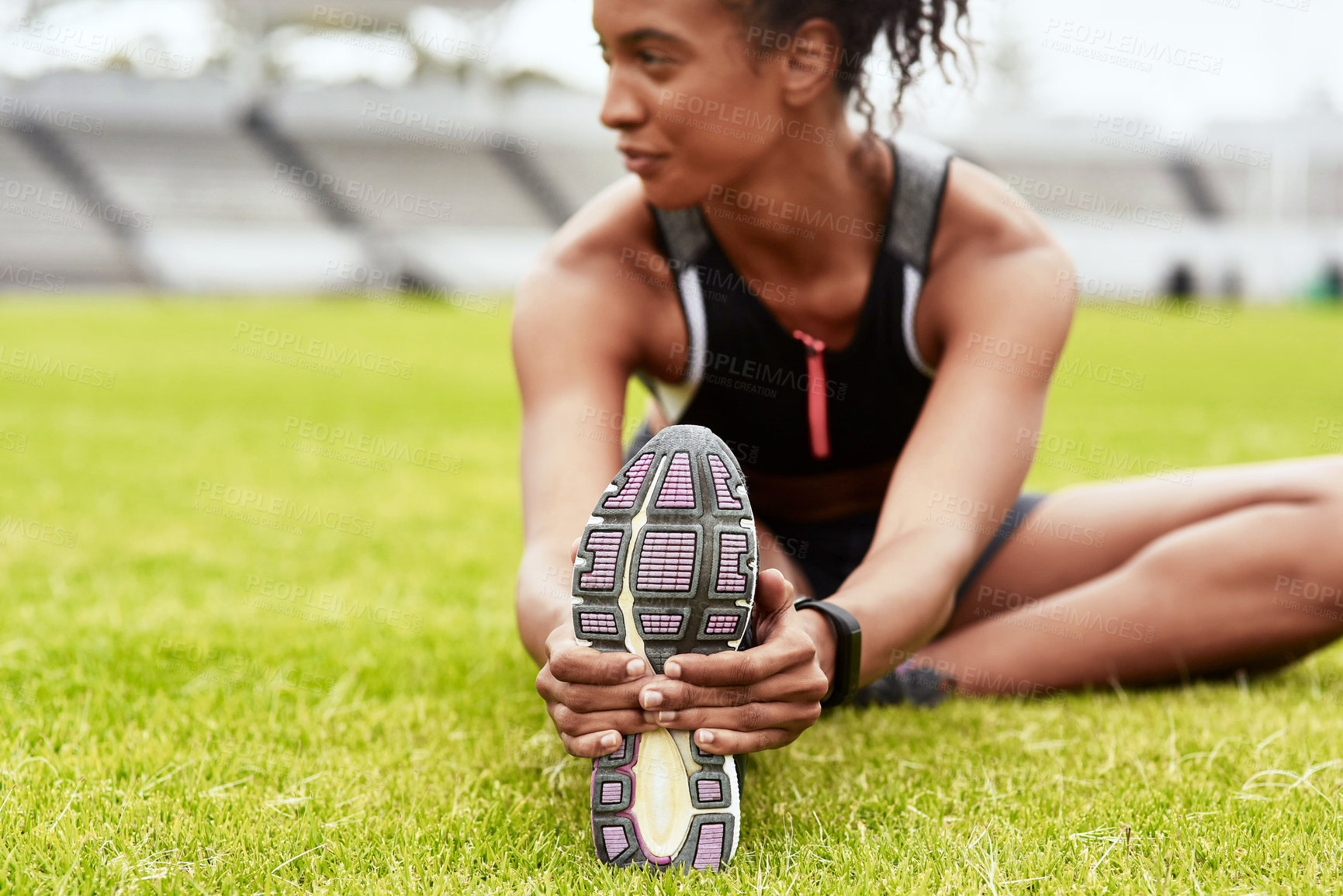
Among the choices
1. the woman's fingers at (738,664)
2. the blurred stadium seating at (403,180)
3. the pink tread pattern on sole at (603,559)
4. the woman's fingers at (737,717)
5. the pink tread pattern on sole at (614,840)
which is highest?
the pink tread pattern on sole at (603,559)

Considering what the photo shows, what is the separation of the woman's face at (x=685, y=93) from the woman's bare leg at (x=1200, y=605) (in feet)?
3.41

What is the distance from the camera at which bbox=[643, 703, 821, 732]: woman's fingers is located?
1.47 m

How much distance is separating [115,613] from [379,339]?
11.3 meters

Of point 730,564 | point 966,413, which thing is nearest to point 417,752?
point 730,564

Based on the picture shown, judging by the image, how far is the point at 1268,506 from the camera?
7.77 feet

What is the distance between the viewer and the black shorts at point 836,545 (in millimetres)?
2508

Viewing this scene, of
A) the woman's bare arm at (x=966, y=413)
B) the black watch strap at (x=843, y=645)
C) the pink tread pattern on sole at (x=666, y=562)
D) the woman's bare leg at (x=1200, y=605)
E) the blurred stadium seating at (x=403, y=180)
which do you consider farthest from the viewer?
the blurred stadium seating at (x=403, y=180)

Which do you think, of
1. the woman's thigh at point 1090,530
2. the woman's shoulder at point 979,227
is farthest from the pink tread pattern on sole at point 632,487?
the woman's thigh at point 1090,530

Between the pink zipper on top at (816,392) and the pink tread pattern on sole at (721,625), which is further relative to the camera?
the pink zipper on top at (816,392)

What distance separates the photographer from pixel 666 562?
1.45 metres

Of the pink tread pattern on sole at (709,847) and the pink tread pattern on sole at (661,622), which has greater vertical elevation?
the pink tread pattern on sole at (661,622)

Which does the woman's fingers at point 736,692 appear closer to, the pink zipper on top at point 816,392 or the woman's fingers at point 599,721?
the woman's fingers at point 599,721

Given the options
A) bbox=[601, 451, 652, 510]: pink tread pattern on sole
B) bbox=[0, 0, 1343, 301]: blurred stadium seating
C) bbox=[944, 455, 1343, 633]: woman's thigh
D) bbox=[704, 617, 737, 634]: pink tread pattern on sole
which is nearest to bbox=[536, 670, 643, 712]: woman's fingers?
bbox=[704, 617, 737, 634]: pink tread pattern on sole

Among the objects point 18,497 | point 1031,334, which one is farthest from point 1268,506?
point 18,497
